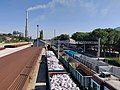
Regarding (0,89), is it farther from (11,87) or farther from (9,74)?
(9,74)

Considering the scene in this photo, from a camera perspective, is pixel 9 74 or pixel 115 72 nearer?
pixel 115 72

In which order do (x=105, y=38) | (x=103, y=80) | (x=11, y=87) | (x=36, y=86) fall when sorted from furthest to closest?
1. (x=105, y=38)
2. (x=36, y=86)
3. (x=11, y=87)
4. (x=103, y=80)

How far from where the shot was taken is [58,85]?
17.8m

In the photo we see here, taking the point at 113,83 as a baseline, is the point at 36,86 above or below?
below

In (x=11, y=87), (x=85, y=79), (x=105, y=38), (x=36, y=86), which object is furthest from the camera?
(x=105, y=38)

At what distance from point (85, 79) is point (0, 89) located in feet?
21.9

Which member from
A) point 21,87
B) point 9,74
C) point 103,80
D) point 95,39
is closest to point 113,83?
point 103,80

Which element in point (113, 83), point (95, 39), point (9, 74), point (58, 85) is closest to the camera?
point (113, 83)

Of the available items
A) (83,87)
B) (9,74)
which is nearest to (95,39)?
(9,74)

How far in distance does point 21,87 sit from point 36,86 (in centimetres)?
409

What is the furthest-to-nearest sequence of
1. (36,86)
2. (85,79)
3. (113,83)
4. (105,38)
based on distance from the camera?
1. (105,38)
2. (36,86)
3. (85,79)
4. (113,83)

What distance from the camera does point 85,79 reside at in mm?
19531

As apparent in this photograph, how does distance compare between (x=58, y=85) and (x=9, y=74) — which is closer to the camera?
(x=58, y=85)

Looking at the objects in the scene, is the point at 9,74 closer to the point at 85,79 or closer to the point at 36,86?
the point at 36,86
